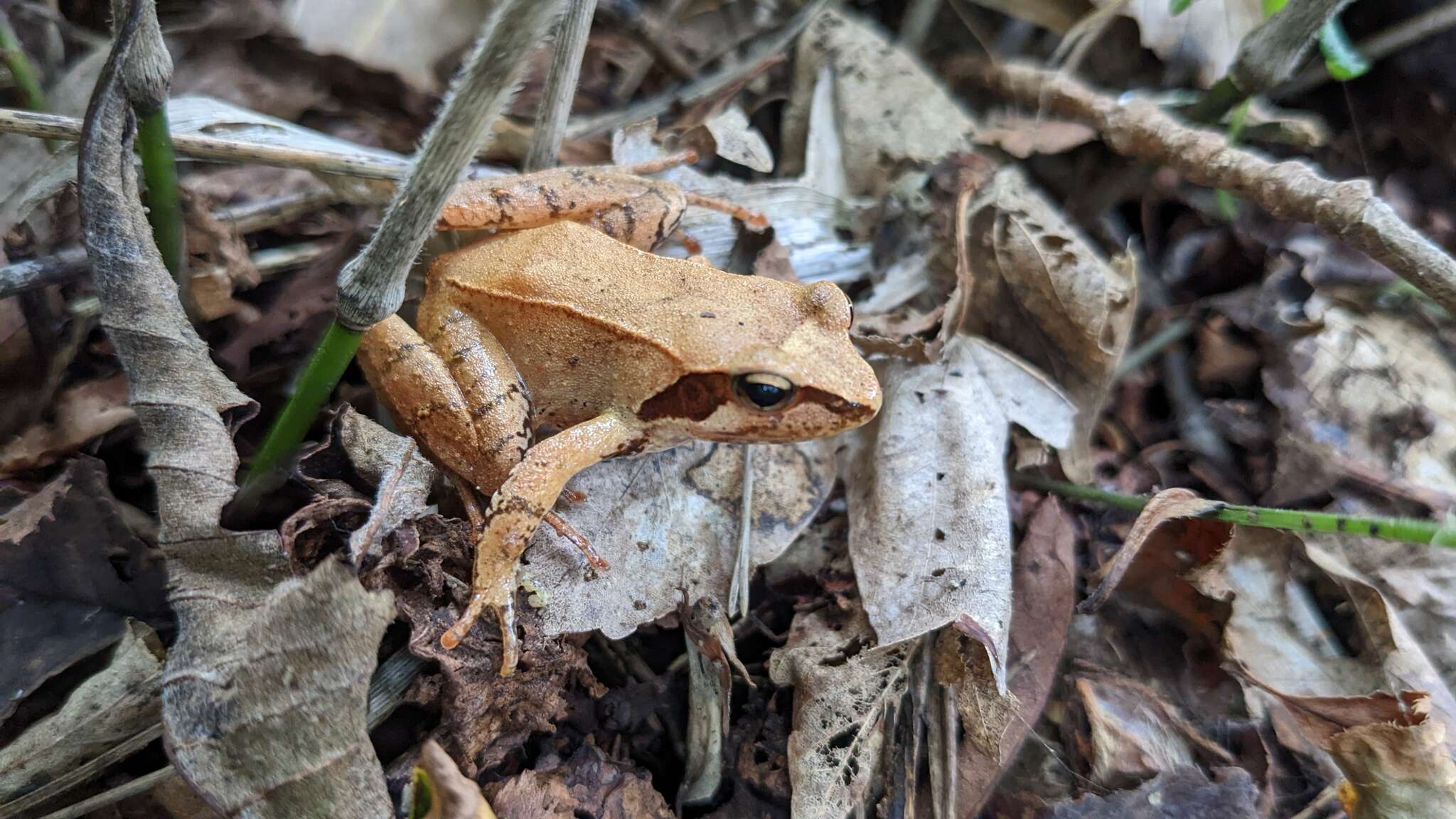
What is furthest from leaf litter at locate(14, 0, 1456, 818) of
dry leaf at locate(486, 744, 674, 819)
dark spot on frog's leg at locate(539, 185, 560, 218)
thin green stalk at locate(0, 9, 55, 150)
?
dark spot on frog's leg at locate(539, 185, 560, 218)

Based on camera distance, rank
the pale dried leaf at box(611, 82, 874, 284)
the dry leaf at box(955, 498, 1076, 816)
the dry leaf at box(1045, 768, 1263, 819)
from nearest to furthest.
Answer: the dry leaf at box(1045, 768, 1263, 819) < the dry leaf at box(955, 498, 1076, 816) < the pale dried leaf at box(611, 82, 874, 284)

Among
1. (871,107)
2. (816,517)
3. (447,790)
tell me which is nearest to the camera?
(447,790)

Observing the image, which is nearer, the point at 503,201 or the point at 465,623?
the point at 465,623

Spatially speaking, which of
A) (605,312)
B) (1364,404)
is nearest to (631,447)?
(605,312)

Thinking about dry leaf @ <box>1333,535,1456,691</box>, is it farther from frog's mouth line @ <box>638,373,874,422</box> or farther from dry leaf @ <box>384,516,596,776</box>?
dry leaf @ <box>384,516,596,776</box>

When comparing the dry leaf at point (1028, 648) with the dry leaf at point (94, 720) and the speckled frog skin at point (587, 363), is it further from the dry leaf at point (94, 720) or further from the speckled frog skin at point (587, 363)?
the dry leaf at point (94, 720)

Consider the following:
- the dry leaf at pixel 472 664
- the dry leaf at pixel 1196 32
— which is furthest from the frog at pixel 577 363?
the dry leaf at pixel 1196 32

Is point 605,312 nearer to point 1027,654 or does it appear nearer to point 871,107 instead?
point 1027,654

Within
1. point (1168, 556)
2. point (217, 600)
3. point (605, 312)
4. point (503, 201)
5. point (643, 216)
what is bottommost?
point (1168, 556)
